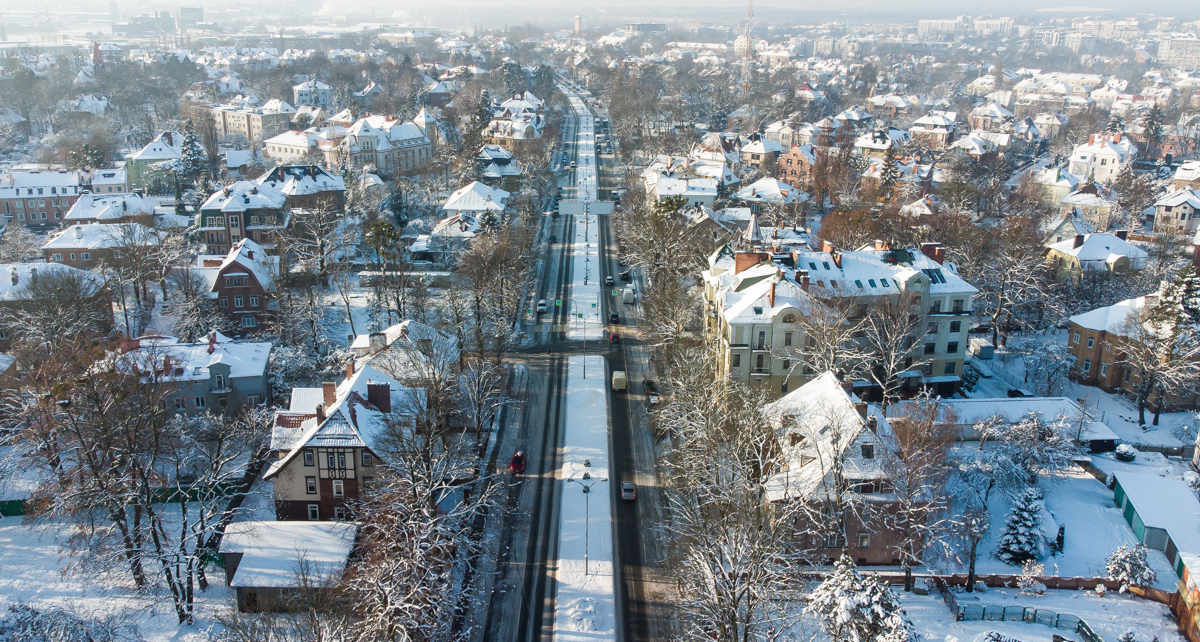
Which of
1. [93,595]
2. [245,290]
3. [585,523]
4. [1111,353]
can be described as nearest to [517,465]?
[585,523]

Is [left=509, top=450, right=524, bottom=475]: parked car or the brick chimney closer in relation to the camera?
[left=509, top=450, right=524, bottom=475]: parked car

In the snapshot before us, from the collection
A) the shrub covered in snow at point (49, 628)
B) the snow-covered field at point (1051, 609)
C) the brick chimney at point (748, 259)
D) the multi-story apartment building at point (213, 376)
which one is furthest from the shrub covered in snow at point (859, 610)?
the multi-story apartment building at point (213, 376)

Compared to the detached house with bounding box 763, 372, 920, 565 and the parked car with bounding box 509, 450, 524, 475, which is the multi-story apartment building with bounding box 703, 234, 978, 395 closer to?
the detached house with bounding box 763, 372, 920, 565

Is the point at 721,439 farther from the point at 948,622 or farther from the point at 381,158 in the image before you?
the point at 381,158

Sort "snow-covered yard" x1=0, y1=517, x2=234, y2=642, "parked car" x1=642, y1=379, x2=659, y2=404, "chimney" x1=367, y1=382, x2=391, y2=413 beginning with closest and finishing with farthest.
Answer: "snow-covered yard" x1=0, y1=517, x2=234, y2=642 → "chimney" x1=367, y1=382, x2=391, y2=413 → "parked car" x1=642, y1=379, x2=659, y2=404

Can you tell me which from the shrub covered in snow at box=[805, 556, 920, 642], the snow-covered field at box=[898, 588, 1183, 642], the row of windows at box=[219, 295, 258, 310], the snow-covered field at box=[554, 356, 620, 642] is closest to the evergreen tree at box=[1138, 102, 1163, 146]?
the snow-covered field at box=[554, 356, 620, 642]


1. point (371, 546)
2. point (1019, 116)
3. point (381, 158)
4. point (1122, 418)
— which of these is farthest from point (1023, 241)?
point (1019, 116)

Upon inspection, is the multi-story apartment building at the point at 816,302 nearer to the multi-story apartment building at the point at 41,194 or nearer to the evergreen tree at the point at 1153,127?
the multi-story apartment building at the point at 41,194
